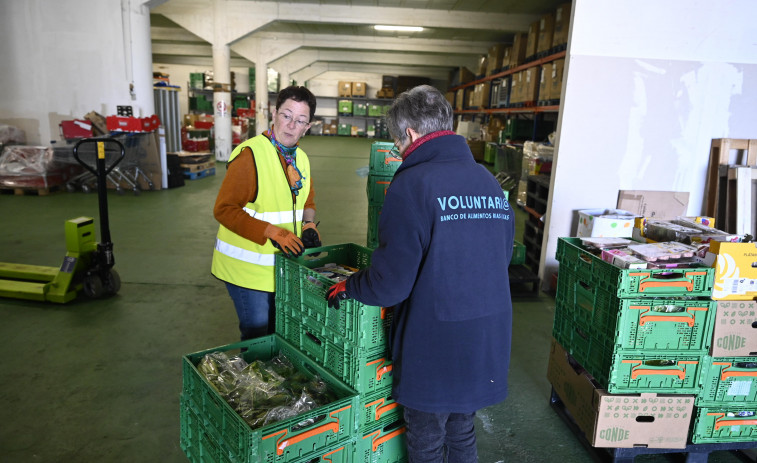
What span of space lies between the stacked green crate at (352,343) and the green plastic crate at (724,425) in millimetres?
1520

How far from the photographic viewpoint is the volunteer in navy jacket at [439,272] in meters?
1.63

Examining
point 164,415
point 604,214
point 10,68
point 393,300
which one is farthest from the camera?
point 10,68

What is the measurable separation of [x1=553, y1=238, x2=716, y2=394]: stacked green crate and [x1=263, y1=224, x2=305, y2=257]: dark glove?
1.51 meters

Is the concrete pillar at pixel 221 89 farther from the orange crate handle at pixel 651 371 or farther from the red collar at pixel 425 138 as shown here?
the orange crate handle at pixel 651 371

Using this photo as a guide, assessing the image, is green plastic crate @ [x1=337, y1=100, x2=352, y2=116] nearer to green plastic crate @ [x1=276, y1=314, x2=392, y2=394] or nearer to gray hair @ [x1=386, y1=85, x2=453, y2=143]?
green plastic crate @ [x1=276, y1=314, x2=392, y2=394]

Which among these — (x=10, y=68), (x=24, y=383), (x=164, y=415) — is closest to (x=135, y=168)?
(x=10, y=68)

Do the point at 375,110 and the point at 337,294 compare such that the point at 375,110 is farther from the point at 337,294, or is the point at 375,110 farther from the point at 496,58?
the point at 337,294

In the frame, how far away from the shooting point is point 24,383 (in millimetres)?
3094

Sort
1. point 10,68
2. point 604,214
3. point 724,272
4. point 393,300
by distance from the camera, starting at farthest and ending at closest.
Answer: point 10,68
point 604,214
point 724,272
point 393,300

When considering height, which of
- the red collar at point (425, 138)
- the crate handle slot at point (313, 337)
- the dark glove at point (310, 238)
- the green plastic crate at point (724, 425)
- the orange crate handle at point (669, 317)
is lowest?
the green plastic crate at point (724, 425)

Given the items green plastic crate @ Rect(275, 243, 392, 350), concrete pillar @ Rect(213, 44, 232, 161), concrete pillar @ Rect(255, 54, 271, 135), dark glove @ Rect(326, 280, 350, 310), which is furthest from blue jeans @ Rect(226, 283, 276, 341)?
concrete pillar @ Rect(255, 54, 271, 135)

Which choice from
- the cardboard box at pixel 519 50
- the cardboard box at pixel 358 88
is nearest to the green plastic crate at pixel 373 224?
the cardboard box at pixel 519 50

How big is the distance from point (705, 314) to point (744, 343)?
28cm

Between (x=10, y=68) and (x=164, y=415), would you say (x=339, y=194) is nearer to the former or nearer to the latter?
(x=10, y=68)
